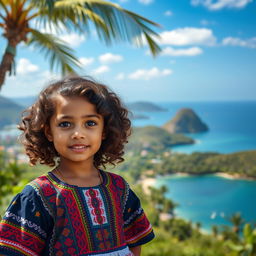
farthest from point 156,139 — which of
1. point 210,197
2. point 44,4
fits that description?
point 44,4

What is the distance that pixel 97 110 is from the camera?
120cm

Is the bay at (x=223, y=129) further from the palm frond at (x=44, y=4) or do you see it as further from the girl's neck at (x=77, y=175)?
the girl's neck at (x=77, y=175)

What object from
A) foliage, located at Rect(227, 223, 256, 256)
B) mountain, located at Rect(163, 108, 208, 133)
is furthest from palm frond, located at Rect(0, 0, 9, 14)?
mountain, located at Rect(163, 108, 208, 133)

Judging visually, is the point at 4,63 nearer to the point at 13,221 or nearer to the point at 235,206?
the point at 13,221

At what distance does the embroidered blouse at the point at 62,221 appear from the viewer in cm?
104

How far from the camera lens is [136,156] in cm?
6378

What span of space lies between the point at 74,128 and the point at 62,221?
278 mm

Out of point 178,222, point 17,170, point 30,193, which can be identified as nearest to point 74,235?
point 30,193

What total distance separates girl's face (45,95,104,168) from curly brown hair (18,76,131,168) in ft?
0.08

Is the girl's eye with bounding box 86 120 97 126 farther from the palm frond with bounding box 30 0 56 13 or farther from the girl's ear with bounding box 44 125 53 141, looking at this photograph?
the palm frond with bounding box 30 0 56 13

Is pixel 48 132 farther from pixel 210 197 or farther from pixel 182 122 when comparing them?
pixel 182 122

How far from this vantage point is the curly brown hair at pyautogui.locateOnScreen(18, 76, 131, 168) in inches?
47.1

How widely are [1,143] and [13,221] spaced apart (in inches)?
2866

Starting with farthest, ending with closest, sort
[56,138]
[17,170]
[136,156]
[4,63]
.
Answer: [136,156], [17,170], [4,63], [56,138]
